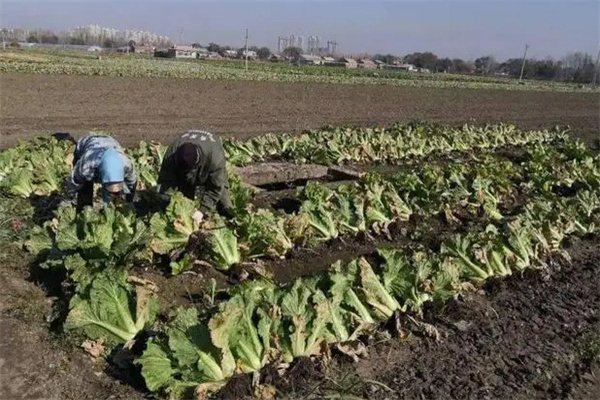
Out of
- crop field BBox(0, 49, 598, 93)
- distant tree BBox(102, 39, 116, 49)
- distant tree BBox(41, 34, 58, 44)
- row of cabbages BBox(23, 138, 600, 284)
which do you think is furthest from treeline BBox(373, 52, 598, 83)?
row of cabbages BBox(23, 138, 600, 284)

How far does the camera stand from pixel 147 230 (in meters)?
5.82

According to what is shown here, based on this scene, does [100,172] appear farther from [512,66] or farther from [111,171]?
[512,66]

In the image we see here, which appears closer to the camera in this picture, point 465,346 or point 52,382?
point 52,382

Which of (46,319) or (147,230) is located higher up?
(147,230)

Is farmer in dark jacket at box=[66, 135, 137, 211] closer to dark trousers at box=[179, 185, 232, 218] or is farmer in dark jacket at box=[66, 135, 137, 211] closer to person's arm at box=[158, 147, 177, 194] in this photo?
person's arm at box=[158, 147, 177, 194]

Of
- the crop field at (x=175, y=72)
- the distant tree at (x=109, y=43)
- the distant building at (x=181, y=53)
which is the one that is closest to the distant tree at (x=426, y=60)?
the distant building at (x=181, y=53)

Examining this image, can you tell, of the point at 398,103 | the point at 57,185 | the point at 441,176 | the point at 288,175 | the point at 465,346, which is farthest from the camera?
the point at 398,103

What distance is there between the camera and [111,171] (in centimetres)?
592

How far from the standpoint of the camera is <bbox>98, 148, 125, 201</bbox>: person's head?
5.91 m

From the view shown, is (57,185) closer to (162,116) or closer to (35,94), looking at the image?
(162,116)

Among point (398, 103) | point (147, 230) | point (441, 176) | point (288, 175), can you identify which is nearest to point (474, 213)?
point (441, 176)

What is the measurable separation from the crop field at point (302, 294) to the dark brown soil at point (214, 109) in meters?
7.68

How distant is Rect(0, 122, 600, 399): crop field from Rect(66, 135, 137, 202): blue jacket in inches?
16.8

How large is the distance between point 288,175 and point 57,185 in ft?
12.8
